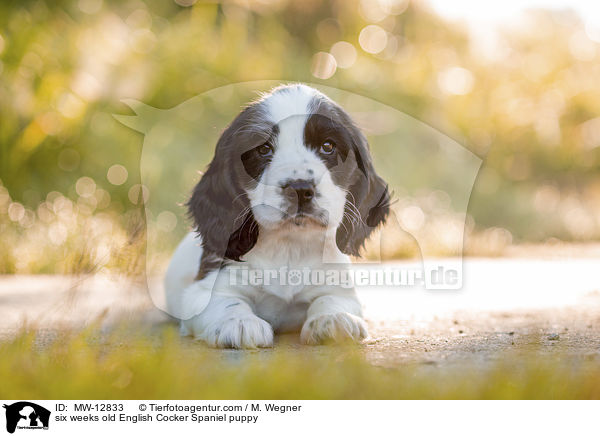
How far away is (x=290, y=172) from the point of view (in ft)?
9.43

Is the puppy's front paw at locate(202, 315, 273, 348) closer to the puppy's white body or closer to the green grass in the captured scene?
the puppy's white body

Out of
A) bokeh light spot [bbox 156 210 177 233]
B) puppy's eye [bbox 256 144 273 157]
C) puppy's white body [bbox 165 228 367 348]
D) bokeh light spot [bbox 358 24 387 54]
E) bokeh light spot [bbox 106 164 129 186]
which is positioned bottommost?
puppy's white body [bbox 165 228 367 348]

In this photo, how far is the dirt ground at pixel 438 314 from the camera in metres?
2.73

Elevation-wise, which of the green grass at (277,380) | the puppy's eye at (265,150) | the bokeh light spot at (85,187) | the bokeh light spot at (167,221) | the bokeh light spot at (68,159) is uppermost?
the bokeh light spot at (68,159)

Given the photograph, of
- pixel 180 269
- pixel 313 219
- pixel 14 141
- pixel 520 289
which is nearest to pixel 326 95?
pixel 313 219

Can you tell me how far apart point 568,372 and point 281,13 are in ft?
31.5

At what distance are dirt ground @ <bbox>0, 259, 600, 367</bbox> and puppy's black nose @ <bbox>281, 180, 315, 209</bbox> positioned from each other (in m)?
0.65

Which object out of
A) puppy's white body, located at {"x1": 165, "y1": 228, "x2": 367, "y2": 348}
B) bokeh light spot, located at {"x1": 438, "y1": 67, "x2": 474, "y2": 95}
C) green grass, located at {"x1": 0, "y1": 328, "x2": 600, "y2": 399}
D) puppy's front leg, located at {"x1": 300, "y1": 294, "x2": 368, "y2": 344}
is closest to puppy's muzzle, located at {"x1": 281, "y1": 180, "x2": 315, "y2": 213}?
puppy's white body, located at {"x1": 165, "y1": 228, "x2": 367, "y2": 348}

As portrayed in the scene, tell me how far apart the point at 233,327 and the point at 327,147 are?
0.96 metres

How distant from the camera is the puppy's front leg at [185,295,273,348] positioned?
2.80 metres

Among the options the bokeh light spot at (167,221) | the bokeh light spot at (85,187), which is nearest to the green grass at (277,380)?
the bokeh light spot at (167,221)

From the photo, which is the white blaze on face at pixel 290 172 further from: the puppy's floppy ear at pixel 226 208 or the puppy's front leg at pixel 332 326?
the puppy's front leg at pixel 332 326

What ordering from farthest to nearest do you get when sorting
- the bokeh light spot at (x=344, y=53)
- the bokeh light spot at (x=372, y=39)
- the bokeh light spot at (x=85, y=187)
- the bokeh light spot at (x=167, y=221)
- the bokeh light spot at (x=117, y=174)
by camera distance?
the bokeh light spot at (x=372, y=39) < the bokeh light spot at (x=117, y=174) < the bokeh light spot at (x=85, y=187) < the bokeh light spot at (x=344, y=53) < the bokeh light spot at (x=167, y=221)

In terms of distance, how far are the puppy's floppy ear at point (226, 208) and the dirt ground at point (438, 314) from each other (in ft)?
1.63
